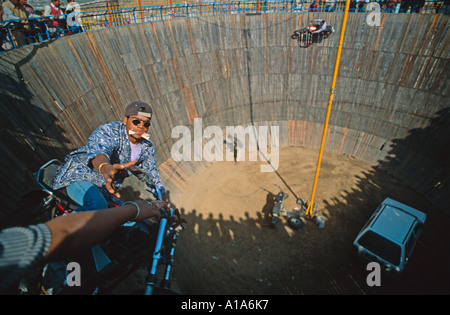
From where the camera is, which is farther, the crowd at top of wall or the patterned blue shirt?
the crowd at top of wall

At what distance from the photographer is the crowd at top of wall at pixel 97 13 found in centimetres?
829

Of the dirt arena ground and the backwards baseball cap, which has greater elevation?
the backwards baseball cap

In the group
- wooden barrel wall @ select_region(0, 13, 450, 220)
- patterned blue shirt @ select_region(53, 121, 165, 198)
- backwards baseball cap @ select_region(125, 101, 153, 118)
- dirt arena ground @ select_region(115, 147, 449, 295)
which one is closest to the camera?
patterned blue shirt @ select_region(53, 121, 165, 198)

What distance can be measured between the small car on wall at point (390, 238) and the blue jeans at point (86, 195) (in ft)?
33.8

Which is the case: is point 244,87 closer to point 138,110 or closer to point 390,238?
point 390,238

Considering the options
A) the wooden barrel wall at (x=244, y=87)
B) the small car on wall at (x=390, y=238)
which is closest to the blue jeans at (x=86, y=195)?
the wooden barrel wall at (x=244, y=87)

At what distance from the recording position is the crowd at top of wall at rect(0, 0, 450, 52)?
27.2 ft

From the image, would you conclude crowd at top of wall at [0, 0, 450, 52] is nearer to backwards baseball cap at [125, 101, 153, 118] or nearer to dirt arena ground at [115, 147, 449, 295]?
backwards baseball cap at [125, 101, 153, 118]

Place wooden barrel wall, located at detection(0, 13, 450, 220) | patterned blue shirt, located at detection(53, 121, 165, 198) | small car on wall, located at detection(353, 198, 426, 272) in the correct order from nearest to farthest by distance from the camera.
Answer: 1. patterned blue shirt, located at detection(53, 121, 165, 198)
2. wooden barrel wall, located at detection(0, 13, 450, 220)
3. small car on wall, located at detection(353, 198, 426, 272)

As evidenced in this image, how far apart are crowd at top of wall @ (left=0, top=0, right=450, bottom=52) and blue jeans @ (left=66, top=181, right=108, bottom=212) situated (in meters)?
6.15

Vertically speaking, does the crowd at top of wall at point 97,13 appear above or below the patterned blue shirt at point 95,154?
above

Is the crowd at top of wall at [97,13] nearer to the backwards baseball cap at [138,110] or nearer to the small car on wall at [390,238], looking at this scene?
the backwards baseball cap at [138,110]

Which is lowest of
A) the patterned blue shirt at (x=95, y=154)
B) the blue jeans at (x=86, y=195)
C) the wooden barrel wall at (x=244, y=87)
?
the wooden barrel wall at (x=244, y=87)

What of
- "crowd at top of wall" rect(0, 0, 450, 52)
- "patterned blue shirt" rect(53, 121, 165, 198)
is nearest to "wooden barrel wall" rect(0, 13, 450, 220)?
"crowd at top of wall" rect(0, 0, 450, 52)
